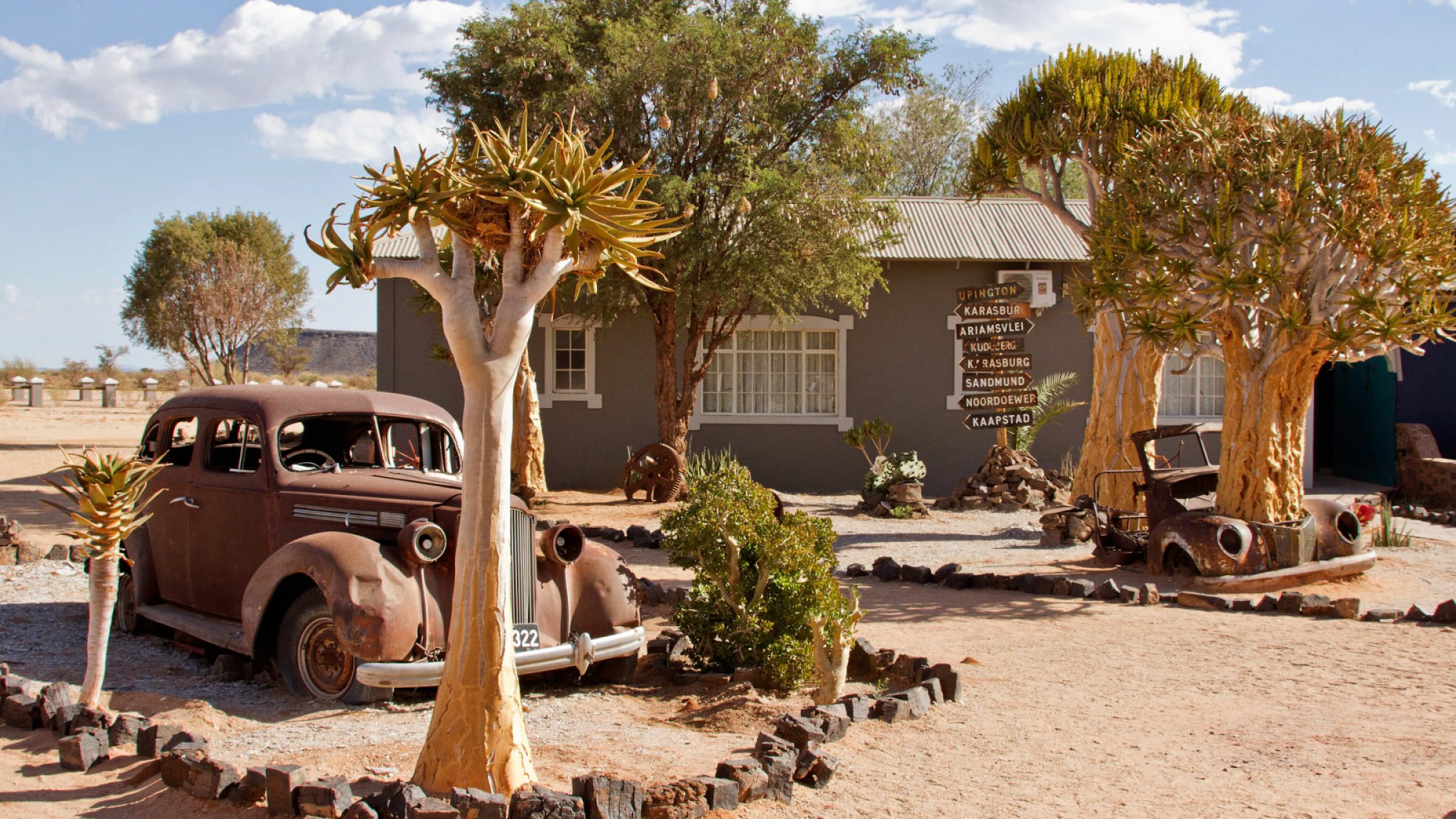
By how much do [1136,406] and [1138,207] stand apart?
3436mm

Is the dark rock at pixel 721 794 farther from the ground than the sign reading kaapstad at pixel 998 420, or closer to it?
closer to it

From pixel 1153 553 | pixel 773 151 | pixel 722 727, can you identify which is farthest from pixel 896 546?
pixel 722 727

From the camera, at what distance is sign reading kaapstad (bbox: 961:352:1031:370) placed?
1477 centimetres

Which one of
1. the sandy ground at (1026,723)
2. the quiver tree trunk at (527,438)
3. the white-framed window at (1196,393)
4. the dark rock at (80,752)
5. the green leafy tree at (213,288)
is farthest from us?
the green leafy tree at (213,288)

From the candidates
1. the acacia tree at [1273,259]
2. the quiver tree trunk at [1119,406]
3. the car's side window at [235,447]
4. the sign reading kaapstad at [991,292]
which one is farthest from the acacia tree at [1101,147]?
the car's side window at [235,447]

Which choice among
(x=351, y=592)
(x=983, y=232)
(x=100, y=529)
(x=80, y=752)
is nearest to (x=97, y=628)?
(x=100, y=529)

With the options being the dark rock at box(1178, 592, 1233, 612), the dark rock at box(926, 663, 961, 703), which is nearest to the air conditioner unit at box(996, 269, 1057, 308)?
the dark rock at box(1178, 592, 1233, 612)

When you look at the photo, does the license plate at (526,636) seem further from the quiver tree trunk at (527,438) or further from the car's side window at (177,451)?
the quiver tree trunk at (527,438)

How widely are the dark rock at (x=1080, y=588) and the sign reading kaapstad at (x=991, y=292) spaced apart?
627 centimetres

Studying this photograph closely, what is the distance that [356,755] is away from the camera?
15.6ft

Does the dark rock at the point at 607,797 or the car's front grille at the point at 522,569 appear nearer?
the dark rock at the point at 607,797

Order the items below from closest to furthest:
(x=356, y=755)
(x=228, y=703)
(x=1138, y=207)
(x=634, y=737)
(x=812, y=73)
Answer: (x=356, y=755), (x=634, y=737), (x=228, y=703), (x=1138, y=207), (x=812, y=73)

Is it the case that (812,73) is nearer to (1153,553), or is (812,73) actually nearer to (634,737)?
(1153,553)

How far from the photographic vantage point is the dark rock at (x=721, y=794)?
4098 millimetres
